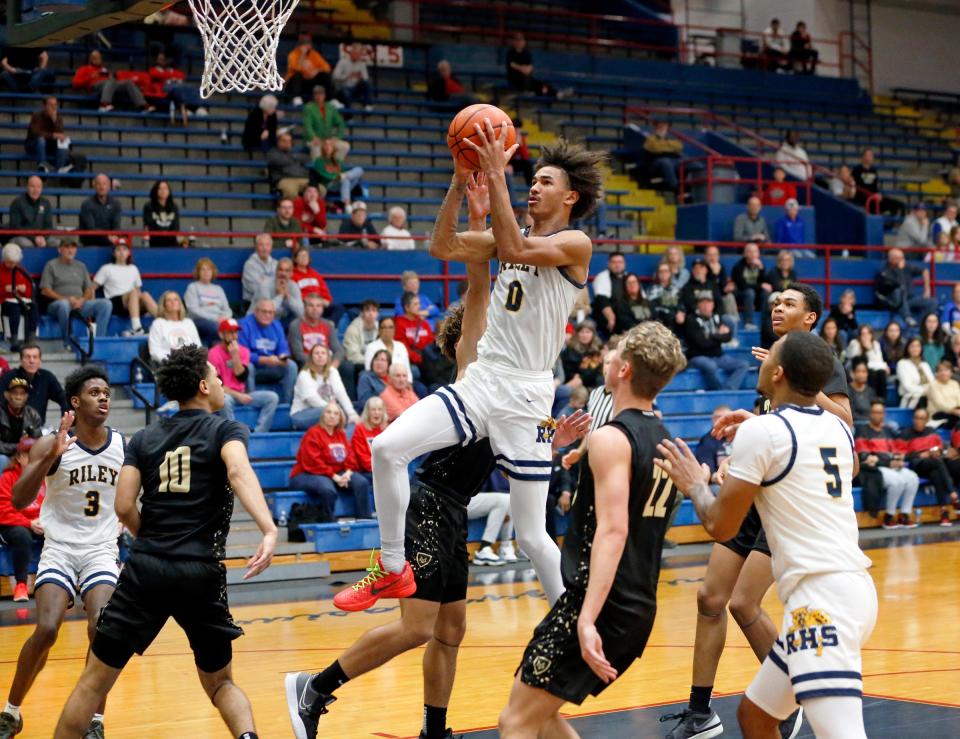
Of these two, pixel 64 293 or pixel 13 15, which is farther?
pixel 64 293

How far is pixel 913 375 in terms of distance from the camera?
54.1 feet

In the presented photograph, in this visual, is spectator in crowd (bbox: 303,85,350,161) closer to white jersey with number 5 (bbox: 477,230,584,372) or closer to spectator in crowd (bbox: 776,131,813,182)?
spectator in crowd (bbox: 776,131,813,182)

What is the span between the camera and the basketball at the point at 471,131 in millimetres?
5434

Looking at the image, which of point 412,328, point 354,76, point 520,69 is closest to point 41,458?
point 412,328

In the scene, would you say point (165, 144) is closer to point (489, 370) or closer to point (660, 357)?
point (489, 370)

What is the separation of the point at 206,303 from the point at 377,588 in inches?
341

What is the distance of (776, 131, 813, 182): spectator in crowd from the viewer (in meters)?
21.9

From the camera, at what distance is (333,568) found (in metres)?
11.9

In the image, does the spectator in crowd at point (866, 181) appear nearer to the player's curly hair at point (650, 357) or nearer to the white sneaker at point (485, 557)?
the white sneaker at point (485, 557)

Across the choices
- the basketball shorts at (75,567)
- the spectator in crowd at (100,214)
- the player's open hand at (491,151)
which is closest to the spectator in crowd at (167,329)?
the spectator in crowd at (100,214)

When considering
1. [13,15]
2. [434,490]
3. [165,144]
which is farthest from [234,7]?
[165,144]

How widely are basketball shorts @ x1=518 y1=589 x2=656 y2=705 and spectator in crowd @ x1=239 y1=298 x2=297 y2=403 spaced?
927cm

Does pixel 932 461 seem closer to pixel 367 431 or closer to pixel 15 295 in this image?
pixel 367 431

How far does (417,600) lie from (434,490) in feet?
1.63
